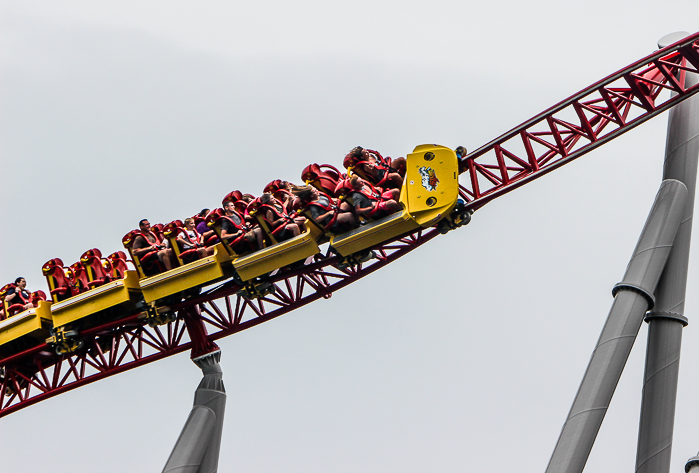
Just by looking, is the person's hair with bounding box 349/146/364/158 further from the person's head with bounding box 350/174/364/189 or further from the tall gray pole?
the tall gray pole

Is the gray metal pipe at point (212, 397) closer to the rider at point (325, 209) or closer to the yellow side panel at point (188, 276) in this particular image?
the yellow side panel at point (188, 276)

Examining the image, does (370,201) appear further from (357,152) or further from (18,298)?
(18,298)

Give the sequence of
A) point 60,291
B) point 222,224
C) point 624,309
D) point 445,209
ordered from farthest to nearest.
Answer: point 60,291
point 222,224
point 445,209
point 624,309

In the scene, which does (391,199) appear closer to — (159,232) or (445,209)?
(445,209)

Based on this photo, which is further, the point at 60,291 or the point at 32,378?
the point at 32,378

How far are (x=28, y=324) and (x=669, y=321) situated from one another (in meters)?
7.10

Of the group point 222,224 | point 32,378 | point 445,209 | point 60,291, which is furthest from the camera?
point 32,378

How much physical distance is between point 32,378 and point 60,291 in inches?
64.4

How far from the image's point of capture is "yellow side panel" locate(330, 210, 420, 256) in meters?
9.05

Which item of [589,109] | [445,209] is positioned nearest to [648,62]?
[589,109]

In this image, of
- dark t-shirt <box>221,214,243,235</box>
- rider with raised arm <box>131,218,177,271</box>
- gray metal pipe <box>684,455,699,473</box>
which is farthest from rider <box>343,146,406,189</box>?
gray metal pipe <box>684,455,699,473</box>

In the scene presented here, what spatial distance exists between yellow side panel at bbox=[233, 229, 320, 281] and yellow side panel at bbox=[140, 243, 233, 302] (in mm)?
245

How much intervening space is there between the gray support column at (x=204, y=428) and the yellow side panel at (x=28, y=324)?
1905 mm

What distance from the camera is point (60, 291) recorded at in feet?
35.7
